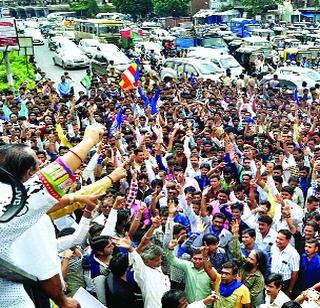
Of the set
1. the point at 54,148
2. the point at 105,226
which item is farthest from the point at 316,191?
the point at 54,148

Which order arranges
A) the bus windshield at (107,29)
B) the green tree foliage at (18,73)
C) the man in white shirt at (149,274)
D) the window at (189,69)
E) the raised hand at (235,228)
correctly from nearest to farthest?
the man in white shirt at (149,274), the raised hand at (235,228), the green tree foliage at (18,73), the window at (189,69), the bus windshield at (107,29)

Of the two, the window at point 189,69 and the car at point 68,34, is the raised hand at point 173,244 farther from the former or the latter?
the car at point 68,34

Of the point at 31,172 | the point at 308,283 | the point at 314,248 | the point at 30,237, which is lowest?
the point at 308,283

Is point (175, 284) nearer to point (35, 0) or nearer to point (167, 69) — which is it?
point (167, 69)

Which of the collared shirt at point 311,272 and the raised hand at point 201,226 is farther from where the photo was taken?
the raised hand at point 201,226

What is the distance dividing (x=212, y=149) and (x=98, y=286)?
4.22 m

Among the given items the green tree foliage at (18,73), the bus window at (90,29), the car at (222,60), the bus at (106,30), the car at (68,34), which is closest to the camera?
the green tree foliage at (18,73)

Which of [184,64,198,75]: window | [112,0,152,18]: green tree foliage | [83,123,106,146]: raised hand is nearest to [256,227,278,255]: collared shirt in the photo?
[83,123,106,146]: raised hand

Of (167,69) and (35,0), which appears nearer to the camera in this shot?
(167,69)

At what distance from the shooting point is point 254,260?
4004 millimetres

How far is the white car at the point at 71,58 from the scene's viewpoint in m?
Answer: 23.3

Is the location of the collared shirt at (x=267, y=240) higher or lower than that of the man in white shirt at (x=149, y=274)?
lower

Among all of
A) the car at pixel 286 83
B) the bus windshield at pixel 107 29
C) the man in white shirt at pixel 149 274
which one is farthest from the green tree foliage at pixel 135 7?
the man in white shirt at pixel 149 274

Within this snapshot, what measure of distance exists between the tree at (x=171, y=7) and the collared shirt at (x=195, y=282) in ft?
136
